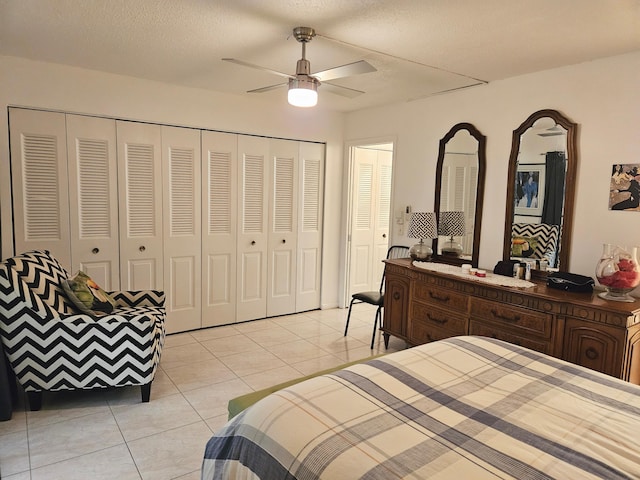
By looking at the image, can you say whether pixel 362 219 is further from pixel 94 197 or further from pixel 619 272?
pixel 619 272

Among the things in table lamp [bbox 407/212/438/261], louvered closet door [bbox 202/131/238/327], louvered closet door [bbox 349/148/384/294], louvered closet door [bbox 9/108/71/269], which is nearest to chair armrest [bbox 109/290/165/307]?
louvered closet door [bbox 9/108/71/269]

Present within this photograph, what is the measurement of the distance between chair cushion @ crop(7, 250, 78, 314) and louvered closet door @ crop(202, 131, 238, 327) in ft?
5.18

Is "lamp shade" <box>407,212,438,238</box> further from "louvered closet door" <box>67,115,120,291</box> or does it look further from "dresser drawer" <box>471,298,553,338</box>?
"louvered closet door" <box>67,115,120,291</box>

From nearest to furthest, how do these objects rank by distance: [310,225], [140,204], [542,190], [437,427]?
[437,427] → [542,190] → [140,204] → [310,225]

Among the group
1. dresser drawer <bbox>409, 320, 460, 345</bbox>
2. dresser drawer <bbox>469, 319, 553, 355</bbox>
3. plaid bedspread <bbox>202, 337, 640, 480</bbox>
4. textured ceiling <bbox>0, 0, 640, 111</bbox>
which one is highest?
textured ceiling <bbox>0, 0, 640, 111</bbox>

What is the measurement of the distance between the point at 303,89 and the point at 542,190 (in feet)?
6.64

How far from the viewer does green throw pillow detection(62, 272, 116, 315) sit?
112 inches

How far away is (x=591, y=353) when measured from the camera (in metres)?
2.53

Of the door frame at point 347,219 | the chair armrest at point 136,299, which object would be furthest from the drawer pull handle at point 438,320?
the chair armrest at point 136,299

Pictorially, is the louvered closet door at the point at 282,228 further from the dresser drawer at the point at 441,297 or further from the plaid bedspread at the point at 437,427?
the plaid bedspread at the point at 437,427

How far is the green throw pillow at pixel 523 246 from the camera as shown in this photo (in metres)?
3.33

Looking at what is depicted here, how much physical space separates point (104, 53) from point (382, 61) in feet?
6.77

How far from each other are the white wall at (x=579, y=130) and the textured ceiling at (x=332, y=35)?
133mm

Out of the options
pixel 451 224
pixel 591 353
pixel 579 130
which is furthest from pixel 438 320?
pixel 579 130
